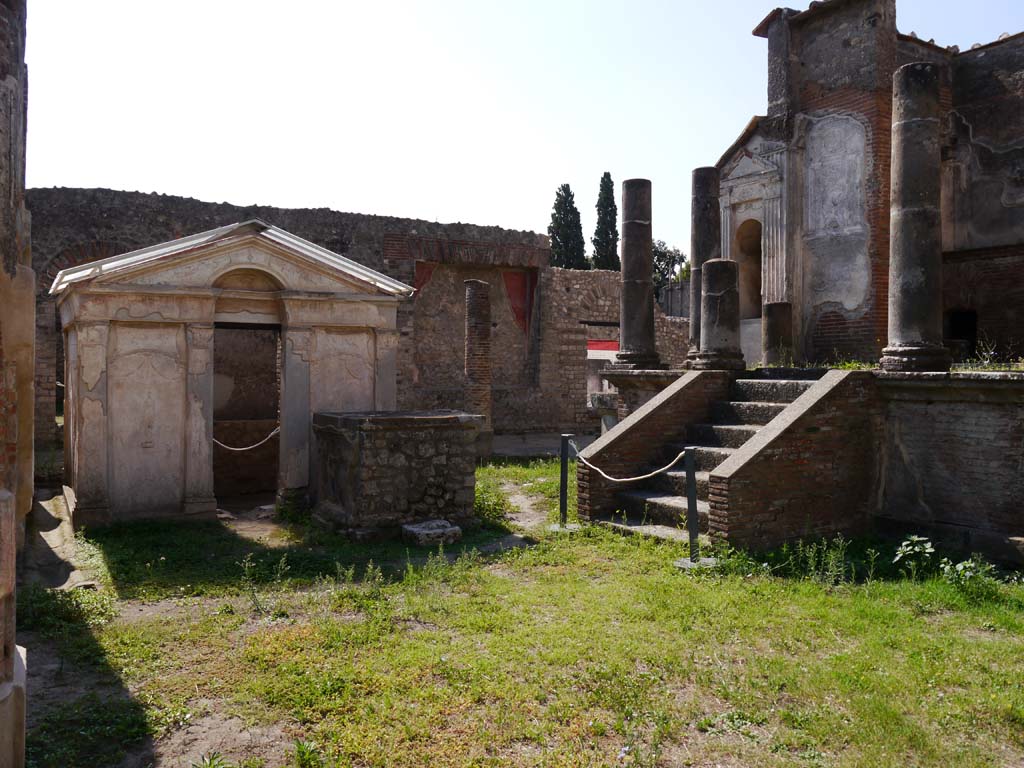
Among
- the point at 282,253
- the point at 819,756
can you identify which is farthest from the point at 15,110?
the point at 282,253

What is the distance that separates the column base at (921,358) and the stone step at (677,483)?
6.93 ft

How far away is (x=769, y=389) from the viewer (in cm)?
884

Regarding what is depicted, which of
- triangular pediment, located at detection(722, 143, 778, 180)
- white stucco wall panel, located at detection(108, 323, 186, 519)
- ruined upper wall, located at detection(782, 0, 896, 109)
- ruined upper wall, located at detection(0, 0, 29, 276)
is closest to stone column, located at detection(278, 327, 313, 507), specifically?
white stucco wall panel, located at detection(108, 323, 186, 519)

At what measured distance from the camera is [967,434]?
7.11 metres

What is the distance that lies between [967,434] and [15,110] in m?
7.42

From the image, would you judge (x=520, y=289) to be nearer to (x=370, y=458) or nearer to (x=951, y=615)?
(x=370, y=458)

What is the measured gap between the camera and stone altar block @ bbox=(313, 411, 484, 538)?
309 inches

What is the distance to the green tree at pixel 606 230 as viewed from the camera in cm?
3422

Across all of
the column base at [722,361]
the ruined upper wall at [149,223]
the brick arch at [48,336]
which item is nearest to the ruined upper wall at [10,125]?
the column base at [722,361]

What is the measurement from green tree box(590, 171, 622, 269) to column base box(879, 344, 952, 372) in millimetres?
26729

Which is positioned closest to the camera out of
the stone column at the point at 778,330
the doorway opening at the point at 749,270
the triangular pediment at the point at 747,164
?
the stone column at the point at 778,330

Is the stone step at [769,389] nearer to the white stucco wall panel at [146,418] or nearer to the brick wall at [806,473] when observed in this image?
the brick wall at [806,473]

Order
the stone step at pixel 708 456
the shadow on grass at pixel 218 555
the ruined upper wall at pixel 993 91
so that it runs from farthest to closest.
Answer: the ruined upper wall at pixel 993 91, the stone step at pixel 708 456, the shadow on grass at pixel 218 555

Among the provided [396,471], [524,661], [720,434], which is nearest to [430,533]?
[396,471]
